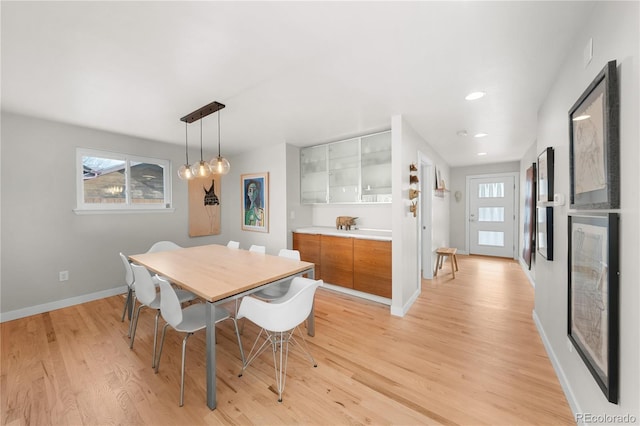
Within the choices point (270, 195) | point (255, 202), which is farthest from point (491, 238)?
point (255, 202)

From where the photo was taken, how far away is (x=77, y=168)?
3379mm

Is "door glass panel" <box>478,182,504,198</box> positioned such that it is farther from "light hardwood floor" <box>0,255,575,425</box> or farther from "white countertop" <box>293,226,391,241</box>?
"light hardwood floor" <box>0,255,575,425</box>

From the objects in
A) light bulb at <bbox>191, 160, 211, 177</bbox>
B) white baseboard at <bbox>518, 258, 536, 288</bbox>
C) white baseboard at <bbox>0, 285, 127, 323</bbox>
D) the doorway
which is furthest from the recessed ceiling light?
white baseboard at <bbox>0, 285, 127, 323</bbox>

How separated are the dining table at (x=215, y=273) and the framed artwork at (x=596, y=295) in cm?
187

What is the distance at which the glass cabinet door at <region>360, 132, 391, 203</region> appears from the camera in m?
3.52

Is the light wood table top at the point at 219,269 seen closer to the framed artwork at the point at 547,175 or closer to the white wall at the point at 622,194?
the white wall at the point at 622,194

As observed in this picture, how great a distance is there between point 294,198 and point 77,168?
3036 mm

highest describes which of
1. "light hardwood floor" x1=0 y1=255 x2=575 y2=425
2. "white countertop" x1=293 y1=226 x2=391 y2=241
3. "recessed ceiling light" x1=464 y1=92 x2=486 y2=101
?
"recessed ceiling light" x1=464 y1=92 x2=486 y2=101

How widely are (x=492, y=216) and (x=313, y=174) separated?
15.8 feet

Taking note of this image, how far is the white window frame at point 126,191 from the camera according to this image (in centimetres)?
340

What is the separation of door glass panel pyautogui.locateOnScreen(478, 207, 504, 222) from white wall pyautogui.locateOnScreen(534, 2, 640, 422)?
4632mm

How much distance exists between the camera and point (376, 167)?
11.9 ft

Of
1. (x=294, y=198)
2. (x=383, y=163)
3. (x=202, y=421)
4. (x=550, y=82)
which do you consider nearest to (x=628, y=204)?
(x=550, y=82)

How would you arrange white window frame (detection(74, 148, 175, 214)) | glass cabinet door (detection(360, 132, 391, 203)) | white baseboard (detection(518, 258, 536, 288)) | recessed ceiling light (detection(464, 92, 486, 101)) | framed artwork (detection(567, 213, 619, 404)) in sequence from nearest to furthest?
framed artwork (detection(567, 213, 619, 404)), recessed ceiling light (detection(464, 92, 486, 101)), white window frame (detection(74, 148, 175, 214)), glass cabinet door (detection(360, 132, 391, 203)), white baseboard (detection(518, 258, 536, 288))
